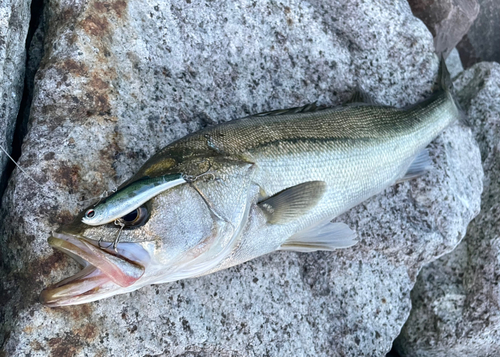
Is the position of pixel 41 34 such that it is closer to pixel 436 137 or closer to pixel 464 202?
pixel 436 137

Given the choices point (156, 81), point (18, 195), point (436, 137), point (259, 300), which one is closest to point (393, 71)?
point (436, 137)

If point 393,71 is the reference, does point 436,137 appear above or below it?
below

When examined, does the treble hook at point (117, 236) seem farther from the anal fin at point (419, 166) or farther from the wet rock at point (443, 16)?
the wet rock at point (443, 16)

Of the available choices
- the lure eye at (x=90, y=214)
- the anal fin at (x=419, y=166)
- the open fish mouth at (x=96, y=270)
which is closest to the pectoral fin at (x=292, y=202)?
the open fish mouth at (x=96, y=270)

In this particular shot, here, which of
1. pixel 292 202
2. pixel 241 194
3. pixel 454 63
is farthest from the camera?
pixel 454 63

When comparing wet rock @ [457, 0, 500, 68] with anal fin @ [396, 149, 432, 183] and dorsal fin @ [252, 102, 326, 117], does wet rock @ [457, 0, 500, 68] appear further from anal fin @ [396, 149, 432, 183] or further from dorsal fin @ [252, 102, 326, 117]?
dorsal fin @ [252, 102, 326, 117]

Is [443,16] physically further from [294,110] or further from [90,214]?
[90,214]

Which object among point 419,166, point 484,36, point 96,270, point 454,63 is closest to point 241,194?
point 96,270
